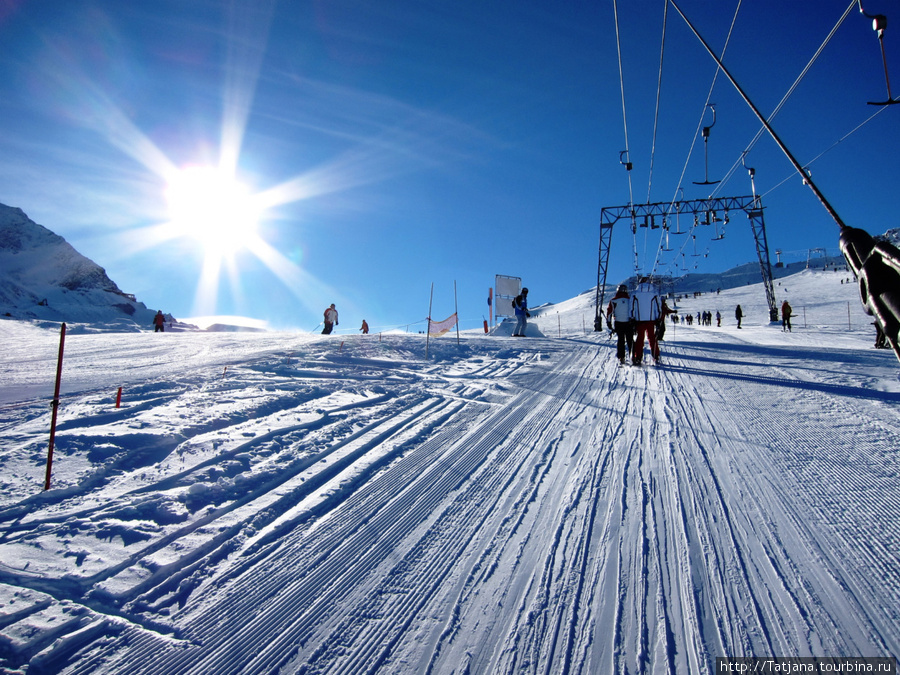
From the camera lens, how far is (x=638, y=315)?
921 centimetres

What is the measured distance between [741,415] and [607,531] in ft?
11.7

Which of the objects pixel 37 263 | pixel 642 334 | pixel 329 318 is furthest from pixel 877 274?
pixel 37 263

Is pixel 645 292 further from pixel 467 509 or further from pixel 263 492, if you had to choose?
pixel 263 492

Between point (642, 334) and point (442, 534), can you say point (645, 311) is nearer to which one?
point (642, 334)

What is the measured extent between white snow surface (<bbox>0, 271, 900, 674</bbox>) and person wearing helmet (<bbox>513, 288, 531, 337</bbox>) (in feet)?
38.4

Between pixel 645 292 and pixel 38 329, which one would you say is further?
pixel 38 329

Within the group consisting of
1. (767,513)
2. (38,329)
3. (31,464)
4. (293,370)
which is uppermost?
(38,329)

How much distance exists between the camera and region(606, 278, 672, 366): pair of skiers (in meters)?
9.10

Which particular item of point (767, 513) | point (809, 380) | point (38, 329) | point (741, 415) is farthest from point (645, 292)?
point (38, 329)

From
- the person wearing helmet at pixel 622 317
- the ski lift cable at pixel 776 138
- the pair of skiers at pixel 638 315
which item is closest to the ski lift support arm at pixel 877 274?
Result: the ski lift cable at pixel 776 138

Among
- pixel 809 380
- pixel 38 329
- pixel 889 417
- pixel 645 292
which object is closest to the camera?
pixel 889 417

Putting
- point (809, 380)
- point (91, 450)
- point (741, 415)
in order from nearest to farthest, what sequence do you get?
point (91, 450) → point (741, 415) → point (809, 380)

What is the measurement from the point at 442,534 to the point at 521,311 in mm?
15580

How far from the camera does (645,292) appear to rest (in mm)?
9180
